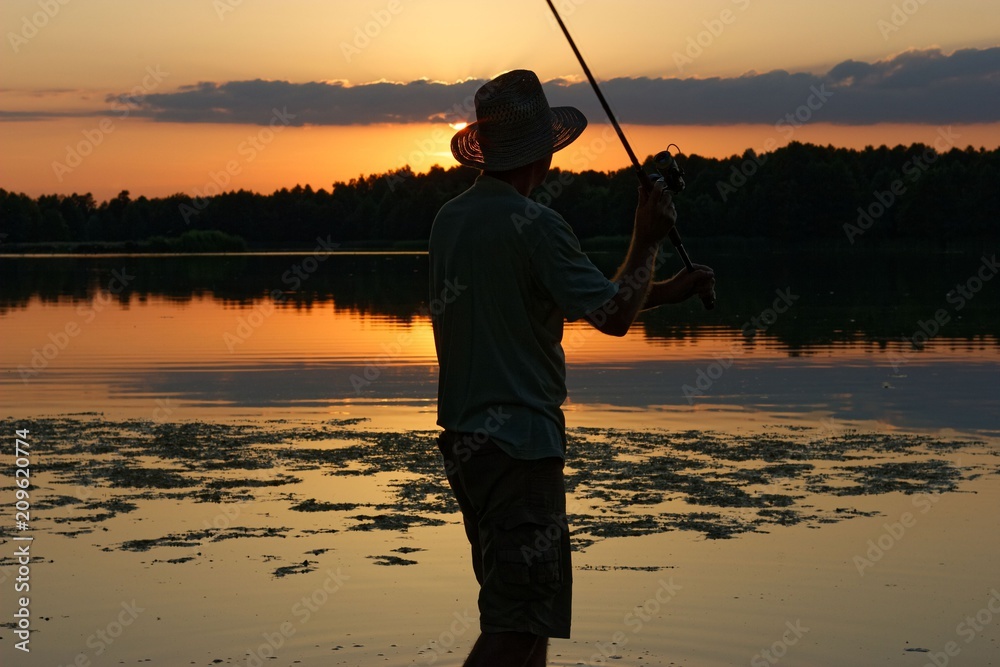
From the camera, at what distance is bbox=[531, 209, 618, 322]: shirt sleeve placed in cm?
393

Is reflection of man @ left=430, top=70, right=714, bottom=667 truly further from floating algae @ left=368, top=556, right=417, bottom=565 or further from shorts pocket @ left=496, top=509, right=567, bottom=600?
floating algae @ left=368, top=556, right=417, bottom=565

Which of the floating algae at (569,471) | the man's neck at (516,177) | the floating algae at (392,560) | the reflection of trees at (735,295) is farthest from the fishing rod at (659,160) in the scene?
the reflection of trees at (735,295)

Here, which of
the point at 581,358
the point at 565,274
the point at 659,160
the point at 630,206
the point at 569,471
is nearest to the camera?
the point at 565,274

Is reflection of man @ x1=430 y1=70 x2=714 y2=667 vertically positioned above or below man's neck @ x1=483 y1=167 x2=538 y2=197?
below

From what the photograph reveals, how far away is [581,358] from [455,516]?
10195 mm

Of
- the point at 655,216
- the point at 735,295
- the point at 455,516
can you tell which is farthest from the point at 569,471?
the point at 735,295

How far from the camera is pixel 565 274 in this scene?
3943 mm

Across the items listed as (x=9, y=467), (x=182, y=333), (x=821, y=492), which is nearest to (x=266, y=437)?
(x=9, y=467)

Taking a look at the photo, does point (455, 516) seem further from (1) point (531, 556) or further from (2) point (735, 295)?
(2) point (735, 295)

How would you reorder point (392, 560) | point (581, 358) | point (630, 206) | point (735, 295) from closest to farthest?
point (392, 560) → point (581, 358) → point (735, 295) → point (630, 206)

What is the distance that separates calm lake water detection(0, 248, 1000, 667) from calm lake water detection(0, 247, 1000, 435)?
10 centimetres

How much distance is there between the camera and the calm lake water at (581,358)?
45.5 ft

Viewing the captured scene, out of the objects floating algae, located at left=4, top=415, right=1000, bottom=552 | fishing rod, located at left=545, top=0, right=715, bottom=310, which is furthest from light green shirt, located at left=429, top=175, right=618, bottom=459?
floating algae, located at left=4, top=415, right=1000, bottom=552

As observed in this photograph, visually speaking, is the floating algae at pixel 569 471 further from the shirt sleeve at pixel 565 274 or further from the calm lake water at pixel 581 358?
the shirt sleeve at pixel 565 274
